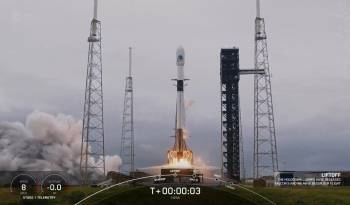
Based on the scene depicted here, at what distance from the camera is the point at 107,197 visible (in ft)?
290

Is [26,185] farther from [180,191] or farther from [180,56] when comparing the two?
[180,56]

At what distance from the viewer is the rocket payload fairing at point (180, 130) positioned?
422 feet

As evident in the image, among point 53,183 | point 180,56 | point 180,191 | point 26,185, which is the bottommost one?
point 180,191

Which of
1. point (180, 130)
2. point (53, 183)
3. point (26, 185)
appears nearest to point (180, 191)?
point (53, 183)

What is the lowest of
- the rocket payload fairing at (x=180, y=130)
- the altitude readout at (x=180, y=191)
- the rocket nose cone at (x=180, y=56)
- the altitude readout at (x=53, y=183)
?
the altitude readout at (x=180, y=191)

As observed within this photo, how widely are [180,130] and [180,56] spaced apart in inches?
705

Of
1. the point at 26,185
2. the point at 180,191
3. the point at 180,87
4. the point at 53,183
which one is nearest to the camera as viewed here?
the point at 180,191

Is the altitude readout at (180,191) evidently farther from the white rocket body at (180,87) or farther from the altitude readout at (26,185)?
the white rocket body at (180,87)

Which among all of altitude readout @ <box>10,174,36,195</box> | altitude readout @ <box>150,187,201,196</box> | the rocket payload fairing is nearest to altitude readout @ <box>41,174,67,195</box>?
altitude readout @ <box>10,174,36,195</box>

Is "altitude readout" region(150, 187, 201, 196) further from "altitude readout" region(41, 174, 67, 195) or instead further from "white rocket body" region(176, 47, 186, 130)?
"white rocket body" region(176, 47, 186, 130)

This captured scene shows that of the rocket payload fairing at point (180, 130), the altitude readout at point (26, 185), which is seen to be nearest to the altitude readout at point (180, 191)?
the altitude readout at point (26, 185)

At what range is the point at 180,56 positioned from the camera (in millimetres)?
130625

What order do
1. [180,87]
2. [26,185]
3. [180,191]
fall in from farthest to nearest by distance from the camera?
[180,87] < [26,185] < [180,191]

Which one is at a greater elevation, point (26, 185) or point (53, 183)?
point (53, 183)
